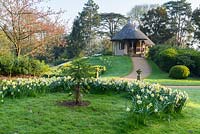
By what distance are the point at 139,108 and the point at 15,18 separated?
1085cm

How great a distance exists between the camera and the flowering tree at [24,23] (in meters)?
14.7

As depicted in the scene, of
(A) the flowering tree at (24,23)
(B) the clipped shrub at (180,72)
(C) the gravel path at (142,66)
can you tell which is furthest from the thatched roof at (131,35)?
(A) the flowering tree at (24,23)

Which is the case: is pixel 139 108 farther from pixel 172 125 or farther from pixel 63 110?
pixel 63 110

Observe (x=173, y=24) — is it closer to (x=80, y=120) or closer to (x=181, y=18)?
(x=181, y=18)

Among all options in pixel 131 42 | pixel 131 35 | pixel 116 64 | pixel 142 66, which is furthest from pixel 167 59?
pixel 131 42

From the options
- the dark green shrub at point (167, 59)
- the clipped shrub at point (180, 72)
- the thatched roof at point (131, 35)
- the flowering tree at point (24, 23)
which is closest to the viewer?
the flowering tree at point (24, 23)

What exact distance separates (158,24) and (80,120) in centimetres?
4119

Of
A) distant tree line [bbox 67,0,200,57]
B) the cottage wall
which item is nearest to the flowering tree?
the cottage wall

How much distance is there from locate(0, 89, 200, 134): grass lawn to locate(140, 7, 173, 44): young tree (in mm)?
38944

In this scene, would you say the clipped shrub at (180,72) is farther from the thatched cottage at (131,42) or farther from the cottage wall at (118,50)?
the cottage wall at (118,50)

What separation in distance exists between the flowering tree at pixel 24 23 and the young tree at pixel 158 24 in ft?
103

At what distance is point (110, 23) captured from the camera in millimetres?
51469

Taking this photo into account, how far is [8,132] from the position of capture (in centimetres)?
500

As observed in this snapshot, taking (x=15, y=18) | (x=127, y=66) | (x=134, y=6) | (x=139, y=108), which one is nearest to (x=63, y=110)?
(x=139, y=108)
